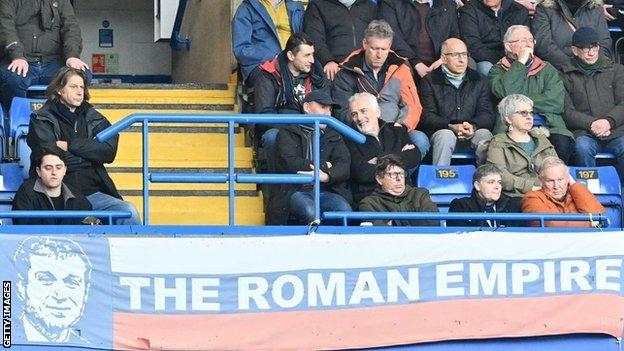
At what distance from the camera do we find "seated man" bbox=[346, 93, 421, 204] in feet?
37.3

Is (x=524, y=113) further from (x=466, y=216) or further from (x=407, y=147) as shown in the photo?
(x=466, y=216)

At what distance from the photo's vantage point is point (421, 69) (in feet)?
43.0

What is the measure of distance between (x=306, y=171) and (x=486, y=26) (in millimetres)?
3280

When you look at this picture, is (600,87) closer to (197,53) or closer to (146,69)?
(197,53)

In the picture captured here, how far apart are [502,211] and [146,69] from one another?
248 inches

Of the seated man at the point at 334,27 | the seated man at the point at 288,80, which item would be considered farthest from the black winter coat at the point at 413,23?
the seated man at the point at 288,80

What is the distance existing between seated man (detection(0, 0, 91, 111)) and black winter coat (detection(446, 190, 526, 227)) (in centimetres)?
306

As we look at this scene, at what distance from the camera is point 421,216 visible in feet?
34.1

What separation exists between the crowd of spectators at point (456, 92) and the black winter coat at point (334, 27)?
1cm

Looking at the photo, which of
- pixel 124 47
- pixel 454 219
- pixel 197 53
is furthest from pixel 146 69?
pixel 454 219

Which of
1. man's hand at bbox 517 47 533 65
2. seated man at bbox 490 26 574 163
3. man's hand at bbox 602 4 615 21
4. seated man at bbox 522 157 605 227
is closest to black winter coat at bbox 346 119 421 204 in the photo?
seated man at bbox 522 157 605 227

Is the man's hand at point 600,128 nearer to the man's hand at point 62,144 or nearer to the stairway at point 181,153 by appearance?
the stairway at point 181,153

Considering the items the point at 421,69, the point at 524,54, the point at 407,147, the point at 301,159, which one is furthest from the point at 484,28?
the point at 301,159

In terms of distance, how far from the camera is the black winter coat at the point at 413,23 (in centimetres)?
1338
